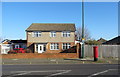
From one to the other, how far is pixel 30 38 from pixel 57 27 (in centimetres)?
637

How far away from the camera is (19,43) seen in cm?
4622

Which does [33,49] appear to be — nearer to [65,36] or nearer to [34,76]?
[65,36]

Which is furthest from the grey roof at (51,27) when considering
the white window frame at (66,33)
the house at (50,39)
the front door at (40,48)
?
the front door at (40,48)

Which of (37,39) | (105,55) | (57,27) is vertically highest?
(57,27)

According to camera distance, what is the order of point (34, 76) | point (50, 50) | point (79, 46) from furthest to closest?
1. point (50, 50)
2. point (79, 46)
3. point (34, 76)

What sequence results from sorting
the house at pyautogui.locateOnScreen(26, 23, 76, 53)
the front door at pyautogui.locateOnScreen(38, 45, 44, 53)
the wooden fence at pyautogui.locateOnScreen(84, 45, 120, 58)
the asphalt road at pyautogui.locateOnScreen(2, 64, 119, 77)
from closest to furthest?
1. the asphalt road at pyautogui.locateOnScreen(2, 64, 119, 77)
2. the wooden fence at pyautogui.locateOnScreen(84, 45, 120, 58)
3. the house at pyautogui.locateOnScreen(26, 23, 76, 53)
4. the front door at pyautogui.locateOnScreen(38, 45, 44, 53)

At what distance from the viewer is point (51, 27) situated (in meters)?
42.9

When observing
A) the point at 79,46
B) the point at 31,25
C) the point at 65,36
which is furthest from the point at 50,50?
the point at 79,46

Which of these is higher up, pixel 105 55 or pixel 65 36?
pixel 65 36

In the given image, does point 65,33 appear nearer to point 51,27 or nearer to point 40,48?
point 51,27

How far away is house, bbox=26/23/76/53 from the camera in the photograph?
41594 mm

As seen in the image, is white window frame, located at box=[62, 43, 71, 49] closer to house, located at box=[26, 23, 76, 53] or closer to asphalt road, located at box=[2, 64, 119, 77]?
house, located at box=[26, 23, 76, 53]

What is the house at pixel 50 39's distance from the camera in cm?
4159

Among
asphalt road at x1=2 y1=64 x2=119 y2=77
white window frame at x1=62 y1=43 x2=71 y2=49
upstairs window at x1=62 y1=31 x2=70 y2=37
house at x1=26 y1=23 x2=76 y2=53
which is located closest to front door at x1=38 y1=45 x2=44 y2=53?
house at x1=26 y1=23 x2=76 y2=53
